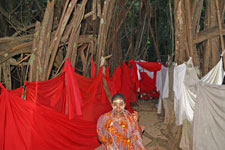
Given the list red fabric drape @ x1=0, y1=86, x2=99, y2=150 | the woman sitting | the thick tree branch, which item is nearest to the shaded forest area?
the thick tree branch

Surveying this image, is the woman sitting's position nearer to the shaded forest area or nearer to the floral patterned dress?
the floral patterned dress

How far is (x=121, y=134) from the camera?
229cm

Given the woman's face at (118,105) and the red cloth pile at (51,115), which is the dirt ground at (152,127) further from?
the woman's face at (118,105)

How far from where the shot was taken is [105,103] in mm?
4883

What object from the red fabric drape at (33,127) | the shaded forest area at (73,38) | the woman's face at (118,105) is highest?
the shaded forest area at (73,38)

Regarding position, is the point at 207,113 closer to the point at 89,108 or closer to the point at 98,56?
the point at 89,108

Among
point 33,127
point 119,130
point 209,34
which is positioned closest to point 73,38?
point 33,127

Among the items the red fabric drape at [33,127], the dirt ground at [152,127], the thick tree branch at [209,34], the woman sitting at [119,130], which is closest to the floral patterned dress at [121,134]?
the woman sitting at [119,130]

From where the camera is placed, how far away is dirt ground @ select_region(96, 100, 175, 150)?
427cm

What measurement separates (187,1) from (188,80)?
5.67 feet

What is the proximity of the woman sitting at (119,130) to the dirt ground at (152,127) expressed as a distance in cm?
200

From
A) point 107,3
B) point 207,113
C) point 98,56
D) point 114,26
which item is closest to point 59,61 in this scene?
point 98,56

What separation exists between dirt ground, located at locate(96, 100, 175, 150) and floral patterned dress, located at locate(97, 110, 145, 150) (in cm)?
200

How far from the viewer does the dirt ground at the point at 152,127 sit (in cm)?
427
